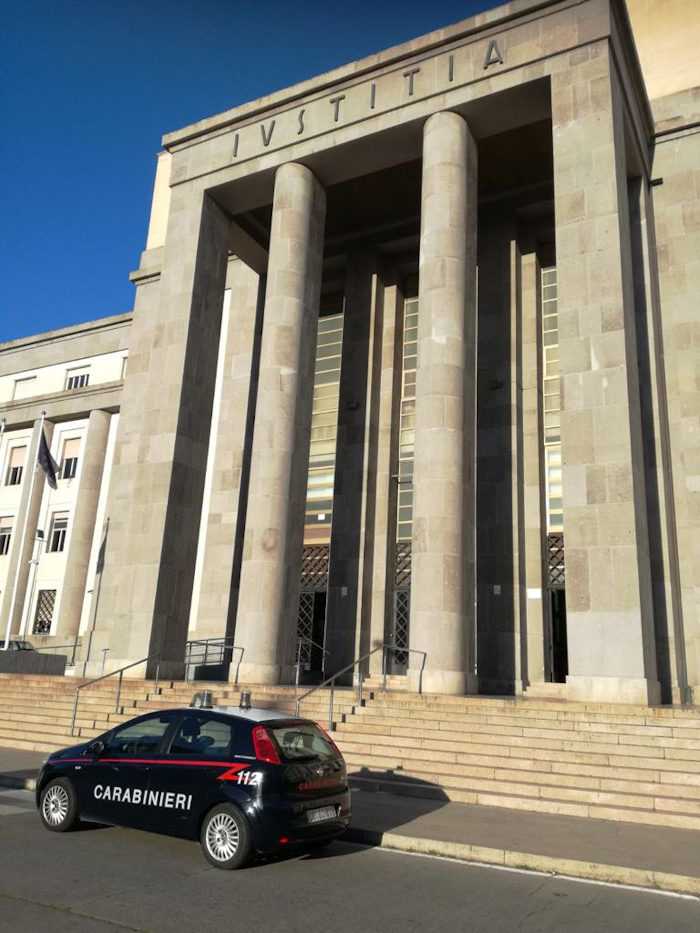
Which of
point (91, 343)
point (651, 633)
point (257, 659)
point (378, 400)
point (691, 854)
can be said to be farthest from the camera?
point (91, 343)

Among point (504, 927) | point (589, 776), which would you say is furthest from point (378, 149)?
point (504, 927)

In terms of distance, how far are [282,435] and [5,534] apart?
25.1 meters

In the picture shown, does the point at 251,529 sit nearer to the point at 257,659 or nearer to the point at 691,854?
the point at 257,659

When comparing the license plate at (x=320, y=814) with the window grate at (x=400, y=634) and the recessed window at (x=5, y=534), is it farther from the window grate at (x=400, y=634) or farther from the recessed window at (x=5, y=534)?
the recessed window at (x=5, y=534)

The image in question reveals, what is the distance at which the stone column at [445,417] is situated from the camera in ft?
59.2

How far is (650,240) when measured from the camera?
22438 millimetres

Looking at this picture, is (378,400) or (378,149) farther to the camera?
(378,400)

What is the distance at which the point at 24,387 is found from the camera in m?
42.7

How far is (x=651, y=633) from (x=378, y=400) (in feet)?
42.7

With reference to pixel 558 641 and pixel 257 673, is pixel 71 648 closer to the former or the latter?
pixel 257 673

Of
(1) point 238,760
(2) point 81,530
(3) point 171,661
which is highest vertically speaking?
(2) point 81,530

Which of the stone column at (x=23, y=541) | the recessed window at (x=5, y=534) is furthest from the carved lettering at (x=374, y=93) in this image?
the recessed window at (x=5, y=534)

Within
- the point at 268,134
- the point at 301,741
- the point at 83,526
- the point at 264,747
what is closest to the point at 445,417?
the point at 268,134

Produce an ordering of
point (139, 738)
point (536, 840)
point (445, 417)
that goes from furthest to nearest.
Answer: point (445, 417), point (536, 840), point (139, 738)
